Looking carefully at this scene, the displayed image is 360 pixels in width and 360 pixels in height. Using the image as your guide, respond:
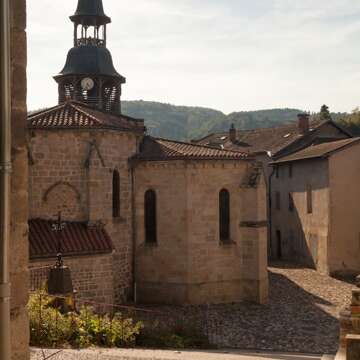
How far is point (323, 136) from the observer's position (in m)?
39.8

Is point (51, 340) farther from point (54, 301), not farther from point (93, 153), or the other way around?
point (93, 153)

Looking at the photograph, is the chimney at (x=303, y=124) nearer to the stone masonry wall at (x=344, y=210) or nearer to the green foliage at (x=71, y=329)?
the stone masonry wall at (x=344, y=210)

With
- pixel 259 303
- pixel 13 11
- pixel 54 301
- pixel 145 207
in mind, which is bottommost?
pixel 259 303

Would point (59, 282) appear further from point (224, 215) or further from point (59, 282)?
point (224, 215)

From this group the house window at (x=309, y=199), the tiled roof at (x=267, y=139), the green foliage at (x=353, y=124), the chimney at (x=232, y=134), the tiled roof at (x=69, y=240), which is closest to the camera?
the tiled roof at (x=69, y=240)

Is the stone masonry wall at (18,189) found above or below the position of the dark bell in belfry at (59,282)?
above

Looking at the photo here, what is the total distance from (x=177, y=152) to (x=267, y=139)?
2272 cm

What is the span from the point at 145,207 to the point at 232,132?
25.3 metres

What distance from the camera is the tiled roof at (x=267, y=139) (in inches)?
1564

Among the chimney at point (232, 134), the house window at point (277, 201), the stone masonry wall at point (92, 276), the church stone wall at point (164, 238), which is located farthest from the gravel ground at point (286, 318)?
the chimney at point (232, 134)

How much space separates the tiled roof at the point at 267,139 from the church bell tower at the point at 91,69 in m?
15.8

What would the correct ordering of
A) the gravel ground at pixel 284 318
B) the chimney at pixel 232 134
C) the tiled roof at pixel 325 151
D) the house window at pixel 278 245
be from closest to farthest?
the gravel ground at pixel 284 318 < the tiled roof at pixel 325 151 < the house window at pixel 278 245 < the chimney at pixel 232 134

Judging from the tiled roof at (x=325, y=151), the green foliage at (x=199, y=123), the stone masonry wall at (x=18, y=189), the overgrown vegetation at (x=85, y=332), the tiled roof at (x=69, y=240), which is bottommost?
the overgrown vegetation at (x=85, y=332)

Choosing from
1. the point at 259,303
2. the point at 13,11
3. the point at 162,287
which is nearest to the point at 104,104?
the point at 162,287
